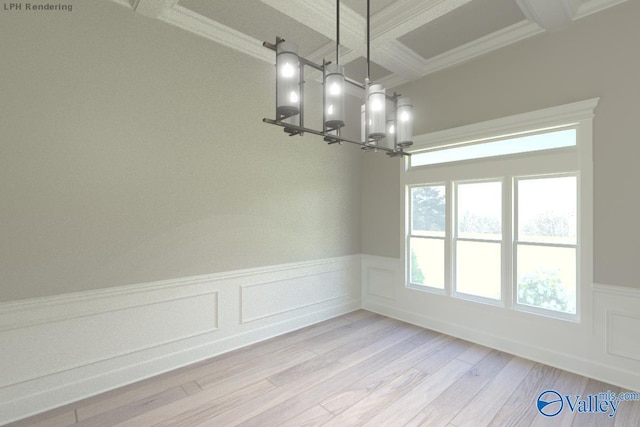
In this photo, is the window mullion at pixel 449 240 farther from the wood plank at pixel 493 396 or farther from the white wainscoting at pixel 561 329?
the wood plank at pixel 493 396

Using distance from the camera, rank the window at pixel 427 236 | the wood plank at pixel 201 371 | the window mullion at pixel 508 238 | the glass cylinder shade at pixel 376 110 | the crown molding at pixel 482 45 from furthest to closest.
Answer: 1. the window at pixel 427 236
2. the window mullion at pixel 508 238
3. the crown molding at pixel 482 45
4. the wood plank at pixel 201 371
5. the glass cylinder shade at pixel 376 110

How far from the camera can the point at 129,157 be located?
8.12 ft

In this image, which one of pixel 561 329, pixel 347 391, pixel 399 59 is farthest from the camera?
pixel 399 59

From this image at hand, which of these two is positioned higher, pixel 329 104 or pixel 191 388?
pixel 329 104

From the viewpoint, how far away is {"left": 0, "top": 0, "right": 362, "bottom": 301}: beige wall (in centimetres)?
207

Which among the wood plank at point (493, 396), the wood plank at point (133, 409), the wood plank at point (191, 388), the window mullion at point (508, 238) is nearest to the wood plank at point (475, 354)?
the wood plank at point (493, 396)

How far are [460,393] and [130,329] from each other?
273 cm

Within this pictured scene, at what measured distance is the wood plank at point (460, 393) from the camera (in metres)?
2.04

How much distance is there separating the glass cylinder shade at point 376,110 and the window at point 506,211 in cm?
196

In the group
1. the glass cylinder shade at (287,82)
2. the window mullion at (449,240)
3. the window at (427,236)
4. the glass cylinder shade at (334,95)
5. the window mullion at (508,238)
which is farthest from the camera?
the window at (427,236)

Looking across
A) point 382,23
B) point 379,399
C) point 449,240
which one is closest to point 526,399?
point 379,399

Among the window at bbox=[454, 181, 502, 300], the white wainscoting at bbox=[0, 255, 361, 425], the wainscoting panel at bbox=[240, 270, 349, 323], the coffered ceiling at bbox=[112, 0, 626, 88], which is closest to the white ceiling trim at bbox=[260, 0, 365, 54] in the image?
the coffered ceiling at bbox=[112, 0, 626, 88]

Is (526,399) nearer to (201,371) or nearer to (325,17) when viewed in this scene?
(201,371)

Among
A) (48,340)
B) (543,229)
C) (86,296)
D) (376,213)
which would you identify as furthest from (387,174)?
(48,340)
